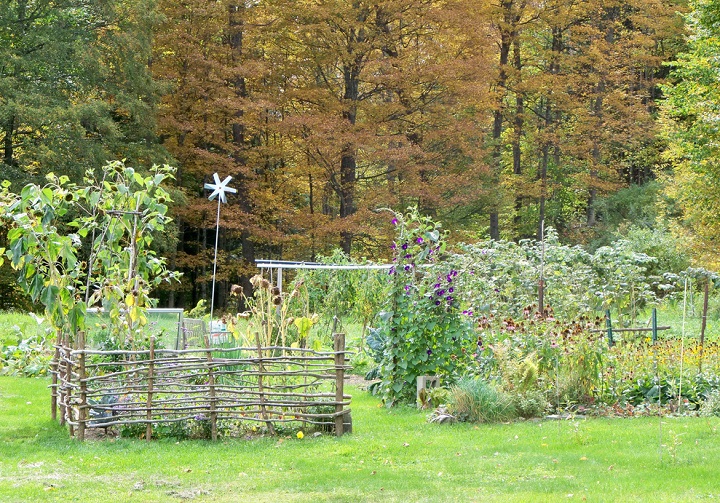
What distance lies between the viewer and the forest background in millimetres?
18031

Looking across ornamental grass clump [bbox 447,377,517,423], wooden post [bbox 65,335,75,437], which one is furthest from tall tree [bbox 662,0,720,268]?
wooden post [bbox 65,335,75,437]

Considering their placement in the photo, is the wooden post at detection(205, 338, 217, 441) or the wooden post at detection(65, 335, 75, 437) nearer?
the wooden post at detection(205, 338, 217, 441)

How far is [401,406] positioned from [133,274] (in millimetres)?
2763

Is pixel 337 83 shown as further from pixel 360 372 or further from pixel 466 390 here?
pixel 466 390

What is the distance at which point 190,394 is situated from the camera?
7031 mm

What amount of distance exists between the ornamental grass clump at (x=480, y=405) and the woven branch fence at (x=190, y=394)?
0.93 m

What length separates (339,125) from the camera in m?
19.7

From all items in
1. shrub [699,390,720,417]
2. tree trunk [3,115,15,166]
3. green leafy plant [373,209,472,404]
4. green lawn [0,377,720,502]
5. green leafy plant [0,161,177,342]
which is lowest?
green lawn [0,377,720,502]

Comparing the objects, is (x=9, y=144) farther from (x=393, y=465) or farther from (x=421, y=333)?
(x=393, y=465)

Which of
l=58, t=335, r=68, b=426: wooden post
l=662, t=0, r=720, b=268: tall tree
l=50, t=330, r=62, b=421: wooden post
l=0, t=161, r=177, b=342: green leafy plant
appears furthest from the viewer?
l=662, t=0, r=720, b=268: tall tree

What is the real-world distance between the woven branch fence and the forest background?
11578 mm

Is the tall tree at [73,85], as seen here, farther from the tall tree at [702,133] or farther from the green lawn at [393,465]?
the green lawn at [393,465]

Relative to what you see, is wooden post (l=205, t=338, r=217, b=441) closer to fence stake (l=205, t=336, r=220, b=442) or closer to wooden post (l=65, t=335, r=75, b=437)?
fence stake (l=205, t=336, r=220, b=442)

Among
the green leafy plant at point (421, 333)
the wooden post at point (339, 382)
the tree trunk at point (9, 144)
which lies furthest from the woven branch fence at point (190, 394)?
the tree trunk at point (9, 144)
